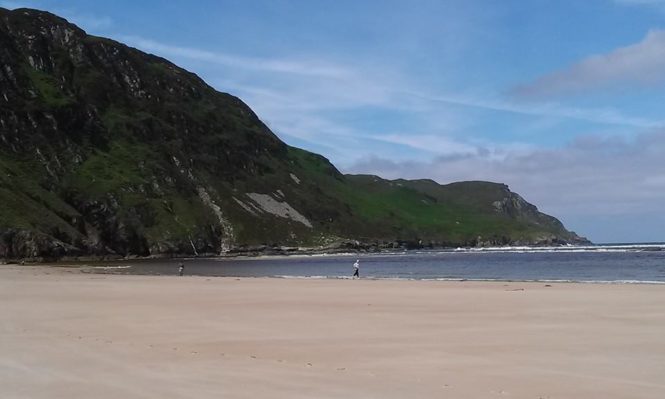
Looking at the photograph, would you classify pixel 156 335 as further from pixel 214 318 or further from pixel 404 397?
pixel 404 397

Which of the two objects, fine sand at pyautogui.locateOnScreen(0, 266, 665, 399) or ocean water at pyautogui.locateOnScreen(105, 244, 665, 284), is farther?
ocean water at pyautogui.locateOnScreen(105, 244, 665, 284)

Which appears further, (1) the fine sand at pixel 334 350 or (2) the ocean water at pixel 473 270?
(2) the ocean water at pixel 473 270

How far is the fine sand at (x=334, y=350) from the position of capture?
36.8ft

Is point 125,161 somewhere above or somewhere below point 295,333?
above

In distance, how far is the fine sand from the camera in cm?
1121

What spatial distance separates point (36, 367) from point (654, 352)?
1351 centimetres

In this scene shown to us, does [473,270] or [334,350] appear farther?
[473,270]

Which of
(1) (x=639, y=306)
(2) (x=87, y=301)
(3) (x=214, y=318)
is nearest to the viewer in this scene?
(3) (x=214, y=318)

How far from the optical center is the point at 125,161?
19050 centimetres

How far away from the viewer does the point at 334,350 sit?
1580 cm

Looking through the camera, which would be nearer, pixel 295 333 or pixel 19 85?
pixel 295 333

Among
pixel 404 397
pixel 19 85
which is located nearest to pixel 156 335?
pixel 404 397

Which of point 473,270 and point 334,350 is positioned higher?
point 334,350

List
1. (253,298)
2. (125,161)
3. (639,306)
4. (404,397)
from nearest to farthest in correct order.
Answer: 1. (404,397)
2. (639,306)
3. (253,298)
4. (125,161)
